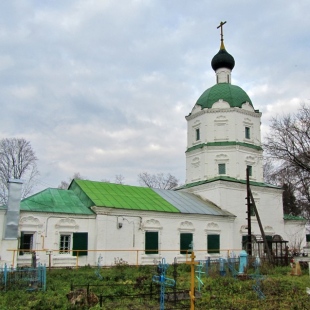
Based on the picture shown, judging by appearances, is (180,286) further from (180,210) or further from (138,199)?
(138,199)

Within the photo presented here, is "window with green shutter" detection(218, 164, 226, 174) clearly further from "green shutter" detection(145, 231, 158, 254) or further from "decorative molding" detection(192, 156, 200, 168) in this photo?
"green shutter" detection(145, 231, 158, 254)

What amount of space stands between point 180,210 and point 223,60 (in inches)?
536

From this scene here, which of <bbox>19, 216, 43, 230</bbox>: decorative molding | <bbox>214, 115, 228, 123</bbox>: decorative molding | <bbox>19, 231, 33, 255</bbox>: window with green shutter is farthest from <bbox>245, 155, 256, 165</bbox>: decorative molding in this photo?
<bbox>19, 231, 33, 255</bbox>: window with green shutter

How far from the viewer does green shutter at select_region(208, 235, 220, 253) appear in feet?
80.4

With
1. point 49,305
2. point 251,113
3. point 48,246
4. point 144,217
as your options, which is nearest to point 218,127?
point 251,113

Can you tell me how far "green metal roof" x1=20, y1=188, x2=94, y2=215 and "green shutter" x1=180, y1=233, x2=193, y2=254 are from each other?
19.8ft

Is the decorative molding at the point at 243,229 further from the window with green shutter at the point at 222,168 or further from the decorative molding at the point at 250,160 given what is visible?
the decorative molding at the point at 250,160

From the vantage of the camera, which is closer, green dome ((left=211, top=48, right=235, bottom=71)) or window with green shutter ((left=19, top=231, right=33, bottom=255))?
window with green shutter ((left=19, top=231, right=33, bottom=255))

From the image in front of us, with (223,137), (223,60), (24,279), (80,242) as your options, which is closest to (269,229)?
(223,137)

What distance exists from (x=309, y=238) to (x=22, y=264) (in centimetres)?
2504

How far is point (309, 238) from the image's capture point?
33500 mm

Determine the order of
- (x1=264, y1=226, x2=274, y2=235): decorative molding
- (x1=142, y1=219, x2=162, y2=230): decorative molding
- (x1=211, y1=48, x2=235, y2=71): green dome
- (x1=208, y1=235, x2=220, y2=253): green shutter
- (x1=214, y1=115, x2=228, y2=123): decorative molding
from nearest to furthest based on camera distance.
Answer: (x1=142, y1=219, x2=162, y2=230): decorative molding → (x1=208, y1=235, x2=220, y2=253): green shutter → (x1=264, y1=226, x2=274, y2=235): decorative molding → (x1=214, y1=115, x2=228, y2=123): decorative molding → (x1=211, y1=48, x2=235, y2=71): green dome

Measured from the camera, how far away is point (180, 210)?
78.6ft

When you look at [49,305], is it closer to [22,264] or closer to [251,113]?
[22,264]
